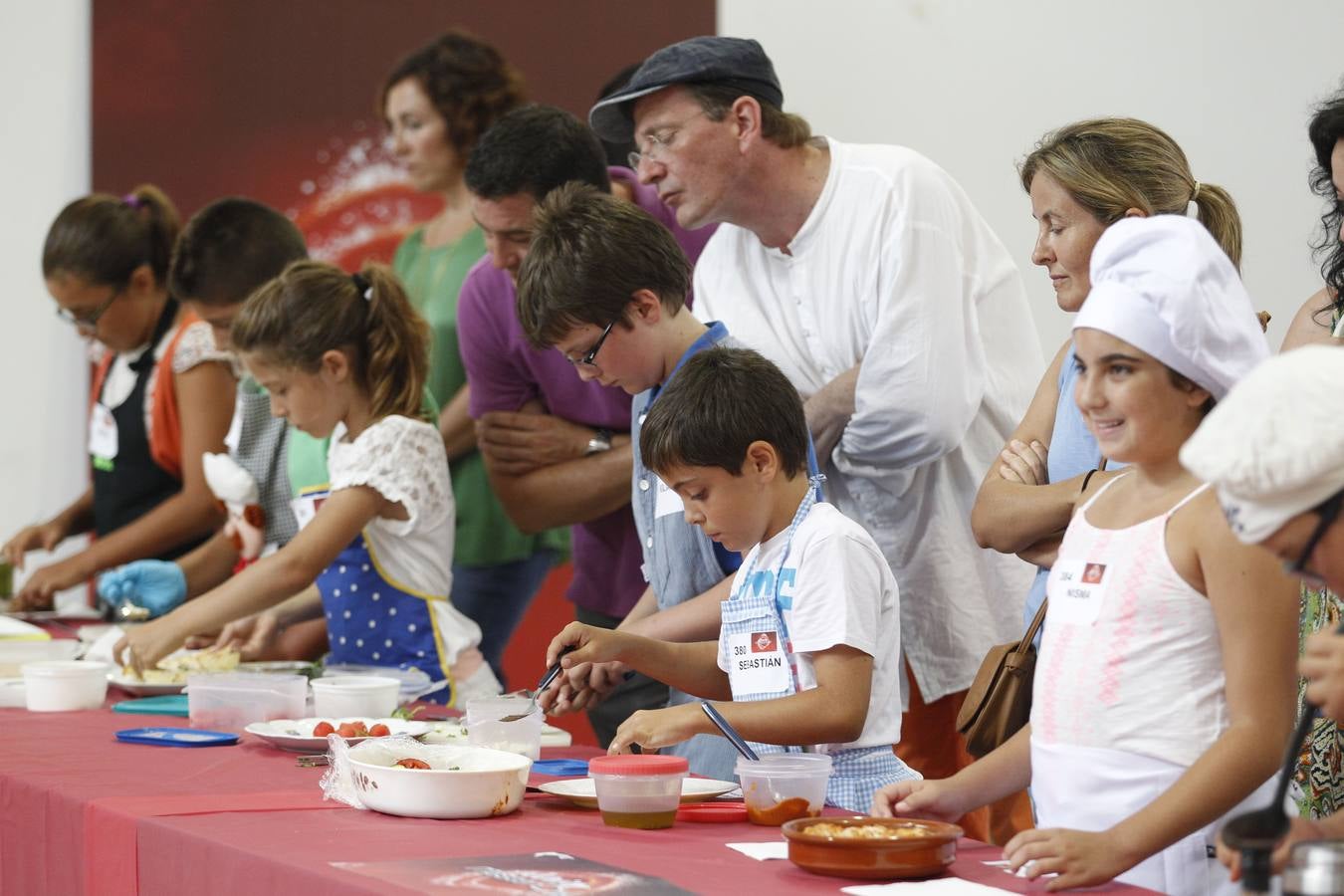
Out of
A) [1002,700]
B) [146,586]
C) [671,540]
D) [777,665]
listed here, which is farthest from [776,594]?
[146,586]

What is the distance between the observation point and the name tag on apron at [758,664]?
1.93 meters

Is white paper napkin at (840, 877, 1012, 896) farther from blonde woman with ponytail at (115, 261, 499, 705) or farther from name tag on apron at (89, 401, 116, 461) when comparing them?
name tag on apron at (89, 401, 116, 461)

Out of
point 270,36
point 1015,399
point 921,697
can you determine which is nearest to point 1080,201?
point 1015,399

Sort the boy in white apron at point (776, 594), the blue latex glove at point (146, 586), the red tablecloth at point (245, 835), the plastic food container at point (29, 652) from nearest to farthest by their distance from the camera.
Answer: the red tablecloth at point (245, 835)
the boy in white apron at point (776, 594)
the plastic food container at point (29, 652)
the blue latex glove at point (146, 586)

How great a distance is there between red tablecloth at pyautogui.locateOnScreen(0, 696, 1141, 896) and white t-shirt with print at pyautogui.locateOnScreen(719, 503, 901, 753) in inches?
11.0

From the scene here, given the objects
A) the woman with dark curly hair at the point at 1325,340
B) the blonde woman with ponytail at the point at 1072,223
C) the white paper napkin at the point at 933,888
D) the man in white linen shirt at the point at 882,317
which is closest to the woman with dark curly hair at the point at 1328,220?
the woman with dark curly hair at the point at 1325,340

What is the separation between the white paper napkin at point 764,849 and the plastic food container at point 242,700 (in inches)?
40.0

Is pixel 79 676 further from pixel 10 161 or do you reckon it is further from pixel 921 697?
pixel 10 161

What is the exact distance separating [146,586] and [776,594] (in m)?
1.83

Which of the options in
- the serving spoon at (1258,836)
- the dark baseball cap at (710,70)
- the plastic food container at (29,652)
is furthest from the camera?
the plastic food container at (29,652)

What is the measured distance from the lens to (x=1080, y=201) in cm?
203

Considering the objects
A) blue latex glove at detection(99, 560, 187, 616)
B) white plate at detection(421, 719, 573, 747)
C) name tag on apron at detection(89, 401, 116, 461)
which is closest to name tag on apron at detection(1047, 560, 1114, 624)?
white plate at detection(421, 719, 573, 747)

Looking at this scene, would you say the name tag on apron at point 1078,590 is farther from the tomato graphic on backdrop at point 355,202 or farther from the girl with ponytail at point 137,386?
the tomato graphic on backdrop at point 355,202

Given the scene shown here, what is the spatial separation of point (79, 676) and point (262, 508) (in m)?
0.78
